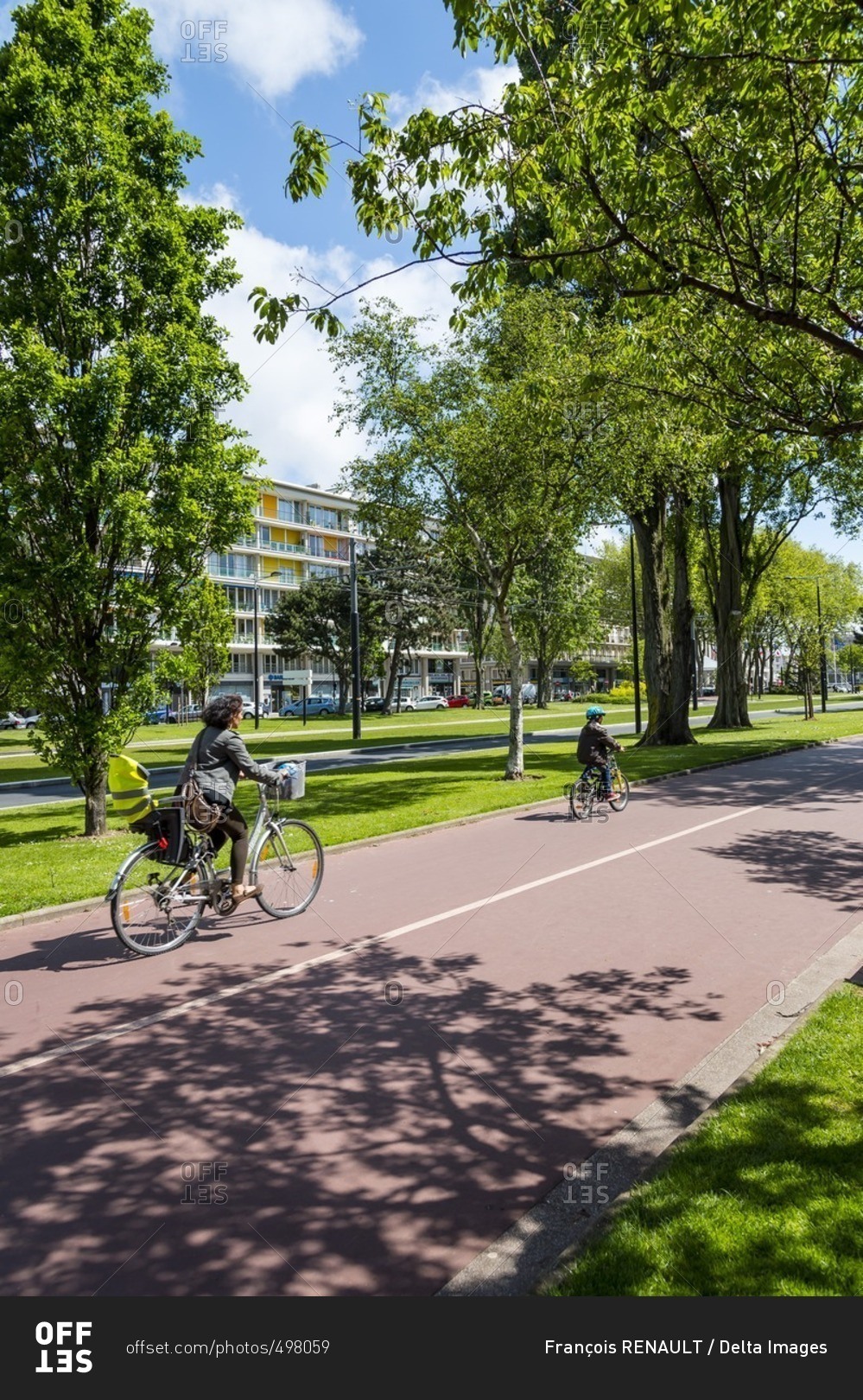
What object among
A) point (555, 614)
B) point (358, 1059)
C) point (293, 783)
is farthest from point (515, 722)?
point (555, 614)

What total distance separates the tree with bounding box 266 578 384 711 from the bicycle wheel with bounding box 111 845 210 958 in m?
51.7

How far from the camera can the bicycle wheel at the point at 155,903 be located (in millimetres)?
6789

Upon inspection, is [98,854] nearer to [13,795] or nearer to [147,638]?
[147,638]

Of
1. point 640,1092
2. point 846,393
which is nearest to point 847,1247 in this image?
point 640,1092

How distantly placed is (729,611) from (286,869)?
3161 cm

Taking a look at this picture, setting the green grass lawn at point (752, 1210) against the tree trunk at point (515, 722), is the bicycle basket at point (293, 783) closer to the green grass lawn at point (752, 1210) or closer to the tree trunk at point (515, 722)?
the green grass lawn at point (752, 1210)

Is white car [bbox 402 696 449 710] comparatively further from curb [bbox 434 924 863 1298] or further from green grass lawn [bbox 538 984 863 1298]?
green grass lawn [bbox 538 984 863 1298]

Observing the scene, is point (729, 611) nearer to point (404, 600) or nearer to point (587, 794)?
point (587, 794)

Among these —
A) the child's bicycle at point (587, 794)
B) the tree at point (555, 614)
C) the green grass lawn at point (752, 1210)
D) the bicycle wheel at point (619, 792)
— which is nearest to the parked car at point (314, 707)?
the tree at point (555, 614)

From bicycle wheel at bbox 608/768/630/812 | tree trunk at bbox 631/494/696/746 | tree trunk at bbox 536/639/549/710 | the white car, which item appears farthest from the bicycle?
the white car

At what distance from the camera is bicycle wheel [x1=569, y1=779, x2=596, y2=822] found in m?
13.7

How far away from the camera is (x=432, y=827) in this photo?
513 inches

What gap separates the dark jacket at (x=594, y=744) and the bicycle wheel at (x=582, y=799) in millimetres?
393

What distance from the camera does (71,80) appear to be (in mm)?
12320
